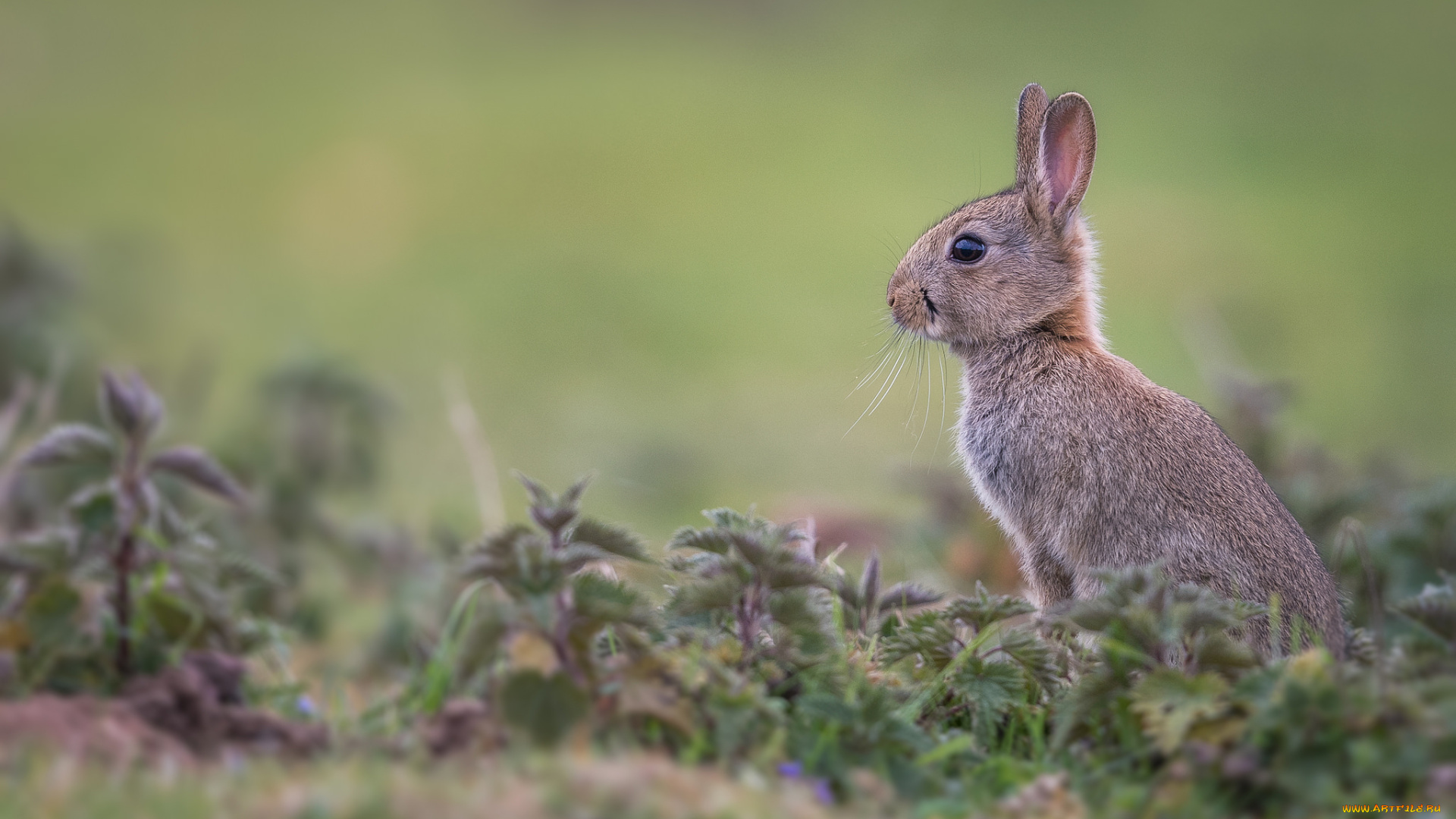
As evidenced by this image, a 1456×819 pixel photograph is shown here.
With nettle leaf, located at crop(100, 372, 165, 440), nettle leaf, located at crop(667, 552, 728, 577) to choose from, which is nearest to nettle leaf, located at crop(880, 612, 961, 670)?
nettle leaf, located at crop(667, 552, 728, 577)

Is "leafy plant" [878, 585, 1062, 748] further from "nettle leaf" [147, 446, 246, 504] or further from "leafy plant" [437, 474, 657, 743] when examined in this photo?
"nettle leaf" [147, 446, 246, 504]

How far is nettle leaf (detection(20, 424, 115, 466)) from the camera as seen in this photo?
107 inches

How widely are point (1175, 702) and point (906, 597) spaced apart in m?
1.00

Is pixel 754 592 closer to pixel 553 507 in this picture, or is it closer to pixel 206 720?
pixel 553 507

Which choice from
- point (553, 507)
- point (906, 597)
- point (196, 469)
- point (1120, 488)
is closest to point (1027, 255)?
point (1120, 488)

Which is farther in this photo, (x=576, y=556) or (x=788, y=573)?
(x=788, y=573)

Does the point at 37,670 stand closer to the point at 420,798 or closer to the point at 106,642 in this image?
the point at 106,642

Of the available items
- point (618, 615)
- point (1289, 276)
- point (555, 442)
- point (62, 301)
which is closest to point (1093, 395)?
point (618, 615)

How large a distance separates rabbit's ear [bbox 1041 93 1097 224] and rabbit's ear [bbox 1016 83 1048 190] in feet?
0.09

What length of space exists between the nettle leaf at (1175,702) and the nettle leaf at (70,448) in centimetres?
228

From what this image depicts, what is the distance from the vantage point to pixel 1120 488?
3926mm

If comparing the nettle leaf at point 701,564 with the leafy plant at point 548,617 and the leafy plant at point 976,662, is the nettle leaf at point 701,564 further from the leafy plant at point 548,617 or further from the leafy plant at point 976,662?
the leafy plant at point 976,662

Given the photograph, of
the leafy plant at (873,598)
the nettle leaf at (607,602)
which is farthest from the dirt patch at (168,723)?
the leafy plant at (873,598)

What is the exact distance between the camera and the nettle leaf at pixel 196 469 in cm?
280
